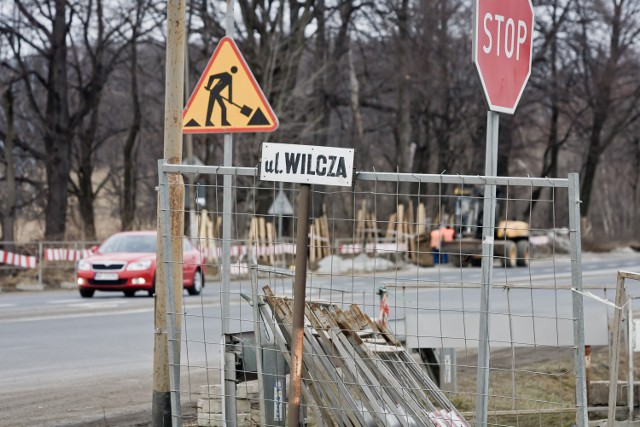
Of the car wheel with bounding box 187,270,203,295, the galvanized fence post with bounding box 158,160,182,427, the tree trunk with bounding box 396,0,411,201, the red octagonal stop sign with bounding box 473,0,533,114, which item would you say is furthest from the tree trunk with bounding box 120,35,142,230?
the red octagonal stop sign with bounding box 473,0,533,114

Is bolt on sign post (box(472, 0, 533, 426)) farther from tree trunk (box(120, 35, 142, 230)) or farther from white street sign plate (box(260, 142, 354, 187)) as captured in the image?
tree trunk (box(120, 35, 142, 230))

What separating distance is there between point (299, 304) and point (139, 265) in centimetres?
1988

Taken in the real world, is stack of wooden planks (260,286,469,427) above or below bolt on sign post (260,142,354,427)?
below

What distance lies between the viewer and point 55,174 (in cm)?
4359

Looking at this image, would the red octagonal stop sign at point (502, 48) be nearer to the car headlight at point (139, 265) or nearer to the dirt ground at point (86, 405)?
the dirt ground at point (86, 405)

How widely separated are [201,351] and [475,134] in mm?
46171

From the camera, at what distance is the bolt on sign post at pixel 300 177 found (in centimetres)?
658

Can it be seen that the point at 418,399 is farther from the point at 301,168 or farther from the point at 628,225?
the point at 628,225

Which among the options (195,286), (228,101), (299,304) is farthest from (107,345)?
(195,286)

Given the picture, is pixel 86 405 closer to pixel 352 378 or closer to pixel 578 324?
pixel 352 378

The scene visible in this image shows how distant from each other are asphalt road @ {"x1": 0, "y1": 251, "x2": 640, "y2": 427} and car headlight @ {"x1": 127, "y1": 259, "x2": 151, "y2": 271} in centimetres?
89

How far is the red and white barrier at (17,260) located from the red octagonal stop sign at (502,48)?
2692 cm

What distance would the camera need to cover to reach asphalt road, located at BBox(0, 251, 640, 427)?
9977mm

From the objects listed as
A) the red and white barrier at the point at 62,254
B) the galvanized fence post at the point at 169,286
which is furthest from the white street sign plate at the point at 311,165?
the red and white barrier at the point at 62,254
